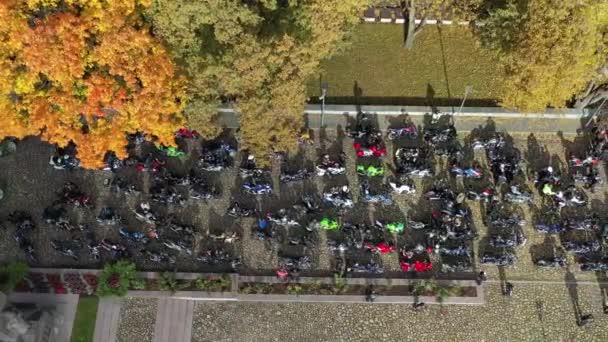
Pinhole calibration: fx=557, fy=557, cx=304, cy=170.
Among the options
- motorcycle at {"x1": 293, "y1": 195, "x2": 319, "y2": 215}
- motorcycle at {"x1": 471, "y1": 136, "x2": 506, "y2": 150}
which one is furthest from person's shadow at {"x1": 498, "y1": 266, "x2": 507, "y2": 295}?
motorcycle at {"x1": 293, "y1": 195, "x2": 319, "y2": 215}

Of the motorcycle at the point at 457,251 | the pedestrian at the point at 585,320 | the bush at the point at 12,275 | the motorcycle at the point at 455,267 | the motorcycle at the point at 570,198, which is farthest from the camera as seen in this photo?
the motorcycle at the point at 570,198

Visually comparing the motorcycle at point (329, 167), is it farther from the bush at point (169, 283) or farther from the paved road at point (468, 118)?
the bush at point (169, 283)

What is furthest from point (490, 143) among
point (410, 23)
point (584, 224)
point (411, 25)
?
point (410, 23)

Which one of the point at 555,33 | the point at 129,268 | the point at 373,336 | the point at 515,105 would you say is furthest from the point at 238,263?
the point at 555,33

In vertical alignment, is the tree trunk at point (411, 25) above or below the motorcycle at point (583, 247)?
above

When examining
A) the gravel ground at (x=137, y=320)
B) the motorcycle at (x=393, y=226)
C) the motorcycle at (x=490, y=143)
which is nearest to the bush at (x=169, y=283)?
the gravel ground at (x=137, y=320)

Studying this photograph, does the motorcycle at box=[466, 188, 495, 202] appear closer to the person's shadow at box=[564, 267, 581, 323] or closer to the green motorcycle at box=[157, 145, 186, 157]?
the person's shadow at box=[564, 267, 581, 323]

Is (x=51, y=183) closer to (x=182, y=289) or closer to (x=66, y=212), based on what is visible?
(x=66, y=212)
